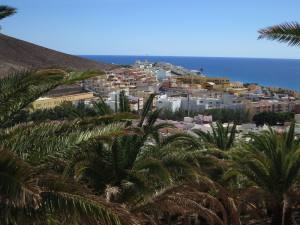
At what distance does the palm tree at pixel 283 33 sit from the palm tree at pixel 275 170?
2.69 m

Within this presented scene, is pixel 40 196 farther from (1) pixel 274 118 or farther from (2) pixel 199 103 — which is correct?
(2) pixel 199 103

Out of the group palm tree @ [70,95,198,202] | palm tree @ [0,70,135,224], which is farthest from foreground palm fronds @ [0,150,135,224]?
palm tree @ [70,95,198,202]

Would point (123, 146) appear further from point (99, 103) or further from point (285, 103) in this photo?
point (285, 103)

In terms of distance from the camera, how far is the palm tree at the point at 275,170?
8.22m

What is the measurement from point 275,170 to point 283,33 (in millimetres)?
3061

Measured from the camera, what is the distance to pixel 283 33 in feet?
19.4

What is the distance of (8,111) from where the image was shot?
4.18m

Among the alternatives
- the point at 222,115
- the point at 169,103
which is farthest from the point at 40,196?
the point at 169,103

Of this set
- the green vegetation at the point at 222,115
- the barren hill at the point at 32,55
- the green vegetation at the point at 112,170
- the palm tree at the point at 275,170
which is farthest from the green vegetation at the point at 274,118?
the green vegetation at the point at 112,170

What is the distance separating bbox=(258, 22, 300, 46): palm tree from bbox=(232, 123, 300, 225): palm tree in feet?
8.83

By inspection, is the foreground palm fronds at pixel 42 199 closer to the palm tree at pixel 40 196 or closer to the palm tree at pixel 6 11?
the palm tree at pixel 40 196

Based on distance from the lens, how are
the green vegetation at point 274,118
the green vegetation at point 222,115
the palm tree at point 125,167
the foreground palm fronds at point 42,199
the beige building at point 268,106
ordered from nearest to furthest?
the foreground palm fronds at point 42,199 < the palm tree at point 125,167 < the green vegetation at point 274,118 < the green vegetation at point 222,115 < the beige building at point 268,106

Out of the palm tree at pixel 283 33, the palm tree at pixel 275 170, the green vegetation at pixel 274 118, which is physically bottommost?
the green vegetation at pixel 274 118

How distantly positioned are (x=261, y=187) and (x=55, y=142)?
5.24 m
